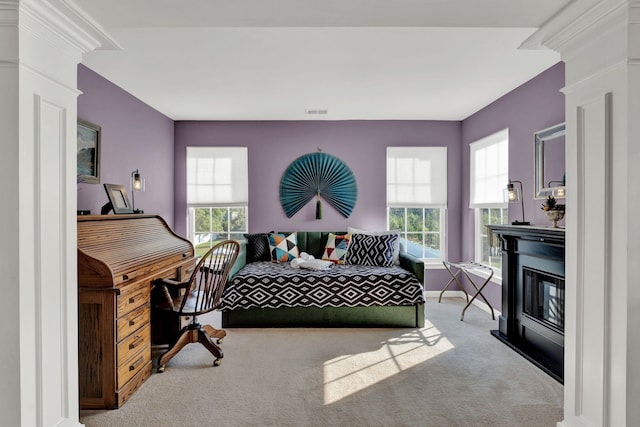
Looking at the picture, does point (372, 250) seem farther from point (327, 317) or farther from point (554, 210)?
point (554, 210)

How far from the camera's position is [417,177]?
5.46 metres

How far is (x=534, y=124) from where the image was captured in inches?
144

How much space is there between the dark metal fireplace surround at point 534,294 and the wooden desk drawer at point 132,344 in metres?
2.99

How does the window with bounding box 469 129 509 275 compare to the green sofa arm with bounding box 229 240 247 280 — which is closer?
the green sofa arm with bounding box 229 240 247 280

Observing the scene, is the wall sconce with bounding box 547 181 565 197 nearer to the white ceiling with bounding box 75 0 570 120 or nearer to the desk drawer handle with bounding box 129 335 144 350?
the white ceiling with bounding box 75 0 570 120

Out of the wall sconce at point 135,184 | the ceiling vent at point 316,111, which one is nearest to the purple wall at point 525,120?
the ceiling vent at point 316,111

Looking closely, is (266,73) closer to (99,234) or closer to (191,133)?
(99,234)

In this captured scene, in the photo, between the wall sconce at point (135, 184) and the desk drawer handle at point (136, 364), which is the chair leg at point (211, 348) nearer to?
the desk drawer handle at point (136, 364)

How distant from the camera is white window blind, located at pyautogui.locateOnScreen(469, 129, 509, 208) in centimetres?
434

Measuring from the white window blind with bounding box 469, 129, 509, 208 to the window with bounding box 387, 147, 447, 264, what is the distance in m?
0.48
